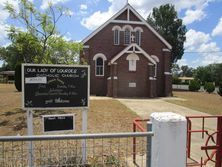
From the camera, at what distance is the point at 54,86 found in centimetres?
669

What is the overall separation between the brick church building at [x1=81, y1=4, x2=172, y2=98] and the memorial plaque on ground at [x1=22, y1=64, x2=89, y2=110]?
19.4 metres

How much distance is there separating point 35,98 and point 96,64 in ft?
75.9

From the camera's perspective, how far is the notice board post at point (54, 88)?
6.52 m

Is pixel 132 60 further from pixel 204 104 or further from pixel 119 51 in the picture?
pixel 204 104

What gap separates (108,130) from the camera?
11.1 m

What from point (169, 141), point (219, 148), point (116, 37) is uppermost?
point (116, 37)

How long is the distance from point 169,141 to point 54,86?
3.47m

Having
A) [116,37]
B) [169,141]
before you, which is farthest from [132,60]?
[169,141]

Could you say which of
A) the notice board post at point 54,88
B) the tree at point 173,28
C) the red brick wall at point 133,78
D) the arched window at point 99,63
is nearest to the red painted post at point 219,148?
the notice board post at point 54,88

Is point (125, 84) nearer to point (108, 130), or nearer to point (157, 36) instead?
point (157, 36)

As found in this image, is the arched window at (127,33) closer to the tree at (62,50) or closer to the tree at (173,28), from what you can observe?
the tree at (62,50)

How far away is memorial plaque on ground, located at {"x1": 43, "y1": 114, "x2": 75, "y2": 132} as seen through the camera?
6516 mm

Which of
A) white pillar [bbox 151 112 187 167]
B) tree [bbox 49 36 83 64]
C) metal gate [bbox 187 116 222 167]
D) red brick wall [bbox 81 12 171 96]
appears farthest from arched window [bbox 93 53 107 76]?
white pillar [bbox 151 112 187 167]

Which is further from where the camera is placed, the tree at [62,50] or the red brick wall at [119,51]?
the red brick wall at [119,51]
